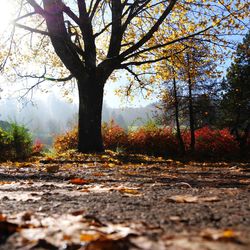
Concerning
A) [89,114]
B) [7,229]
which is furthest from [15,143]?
[7,229]

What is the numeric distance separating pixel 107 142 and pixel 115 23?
7.61 m

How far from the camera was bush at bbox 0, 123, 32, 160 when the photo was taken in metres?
9.87

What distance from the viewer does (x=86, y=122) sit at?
33.3ft

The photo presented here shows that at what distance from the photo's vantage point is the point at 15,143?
10.2 meters

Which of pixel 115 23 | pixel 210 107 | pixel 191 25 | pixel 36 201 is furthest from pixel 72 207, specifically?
pixel 210 107

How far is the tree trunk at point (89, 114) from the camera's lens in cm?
1007

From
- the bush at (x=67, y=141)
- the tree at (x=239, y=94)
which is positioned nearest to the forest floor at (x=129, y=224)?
the bush at (x=67, y=141)

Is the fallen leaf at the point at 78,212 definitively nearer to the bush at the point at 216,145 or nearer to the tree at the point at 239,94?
the bush at the point at 216,145

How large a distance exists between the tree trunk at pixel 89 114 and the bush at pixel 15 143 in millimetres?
1668

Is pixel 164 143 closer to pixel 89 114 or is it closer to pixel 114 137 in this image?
pixel 114 137

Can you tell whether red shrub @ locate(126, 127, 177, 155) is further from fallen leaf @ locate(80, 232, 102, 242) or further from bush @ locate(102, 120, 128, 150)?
fallen leaf @ locate(80, 232, 102, 242)

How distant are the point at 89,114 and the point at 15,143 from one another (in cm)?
225

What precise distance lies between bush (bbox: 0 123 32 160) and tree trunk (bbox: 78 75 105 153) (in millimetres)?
1668

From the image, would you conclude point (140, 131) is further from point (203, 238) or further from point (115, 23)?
point (203, 238)
